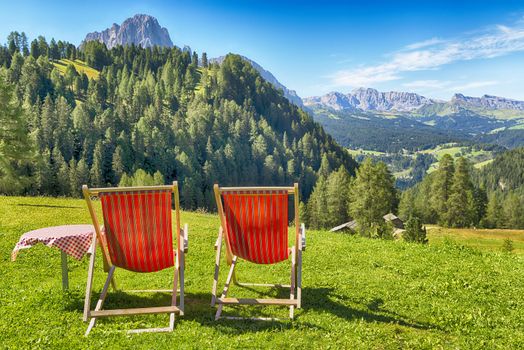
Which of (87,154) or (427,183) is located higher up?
(87,154)

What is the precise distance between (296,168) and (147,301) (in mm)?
162942

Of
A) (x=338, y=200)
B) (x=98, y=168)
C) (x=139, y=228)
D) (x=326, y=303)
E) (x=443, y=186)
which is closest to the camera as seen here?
(x=139, y=228)

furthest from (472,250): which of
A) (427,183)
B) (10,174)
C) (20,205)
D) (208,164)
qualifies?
(208,164)

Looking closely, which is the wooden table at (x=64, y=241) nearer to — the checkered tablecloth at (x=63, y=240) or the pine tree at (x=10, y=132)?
the checkered tablecloth at (x=63, y=240)

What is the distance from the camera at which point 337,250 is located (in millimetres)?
13516

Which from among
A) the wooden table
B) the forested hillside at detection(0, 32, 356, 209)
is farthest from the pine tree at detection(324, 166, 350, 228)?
the wooden table

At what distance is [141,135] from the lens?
428 feet

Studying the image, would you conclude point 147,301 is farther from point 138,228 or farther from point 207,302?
point 138,228

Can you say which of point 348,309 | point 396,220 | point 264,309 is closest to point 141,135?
point 396,220

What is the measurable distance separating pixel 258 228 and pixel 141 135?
130 m

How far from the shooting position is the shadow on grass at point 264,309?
735 centimetres

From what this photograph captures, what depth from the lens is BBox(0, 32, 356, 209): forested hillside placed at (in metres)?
111

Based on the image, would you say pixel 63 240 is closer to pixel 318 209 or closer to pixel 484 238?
pixel 484 238

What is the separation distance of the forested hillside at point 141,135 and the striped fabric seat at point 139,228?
300 feet
